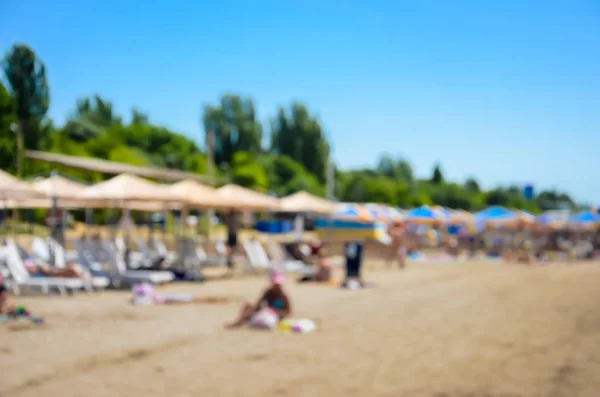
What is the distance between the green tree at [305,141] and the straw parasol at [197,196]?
48773 millimetres

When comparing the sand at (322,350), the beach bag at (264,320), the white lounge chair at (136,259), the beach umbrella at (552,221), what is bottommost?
the sand at (322,350)

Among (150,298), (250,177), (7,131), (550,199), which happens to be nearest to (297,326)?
(150,298)

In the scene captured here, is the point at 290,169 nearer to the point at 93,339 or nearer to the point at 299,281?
the point at 299,281

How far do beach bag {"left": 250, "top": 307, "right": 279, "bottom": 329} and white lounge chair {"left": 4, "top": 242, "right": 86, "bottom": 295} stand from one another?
4.31 m

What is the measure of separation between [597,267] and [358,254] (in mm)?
10977

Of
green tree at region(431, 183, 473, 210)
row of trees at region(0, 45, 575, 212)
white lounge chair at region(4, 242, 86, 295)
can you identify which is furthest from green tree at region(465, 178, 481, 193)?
white lounge chair at region(4, 242, 86, 295)

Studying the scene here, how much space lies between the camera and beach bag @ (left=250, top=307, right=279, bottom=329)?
8.05 meters

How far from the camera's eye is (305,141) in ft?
211

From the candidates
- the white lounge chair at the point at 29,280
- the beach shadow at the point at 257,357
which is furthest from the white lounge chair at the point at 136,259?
the beach shadow at the point at 257,357

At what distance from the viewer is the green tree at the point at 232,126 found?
61.0 meters

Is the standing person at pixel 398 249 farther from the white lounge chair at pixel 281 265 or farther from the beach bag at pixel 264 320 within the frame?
the beach bag at pixel 264 320

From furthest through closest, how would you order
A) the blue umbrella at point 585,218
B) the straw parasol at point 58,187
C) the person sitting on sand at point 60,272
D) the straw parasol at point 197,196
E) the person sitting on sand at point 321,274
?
the blue umbrella at point 585,218 < the person sitting on sand at point 321,274 < the straw parasol at point 197,196 < the straw parasol at point 58,187 < the person sitting on sand at point 60,272

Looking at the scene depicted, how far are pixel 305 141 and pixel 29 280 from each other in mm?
53837

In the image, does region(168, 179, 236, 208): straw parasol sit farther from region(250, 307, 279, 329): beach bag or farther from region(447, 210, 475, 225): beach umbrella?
region(447, 210, 475, 225): beach umbrella
